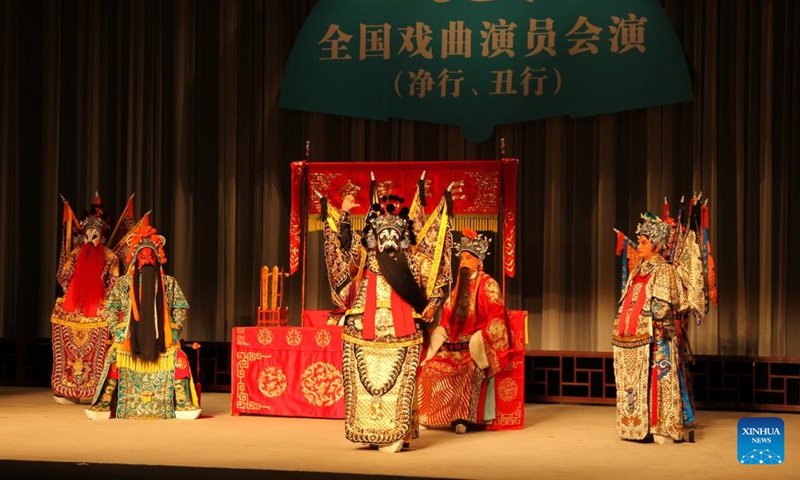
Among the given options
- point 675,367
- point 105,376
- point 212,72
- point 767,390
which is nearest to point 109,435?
point 105,376

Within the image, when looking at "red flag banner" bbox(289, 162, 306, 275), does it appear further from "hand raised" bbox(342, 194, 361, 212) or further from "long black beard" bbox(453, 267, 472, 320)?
"long black beard" bbox(453, 267, 472, 320)

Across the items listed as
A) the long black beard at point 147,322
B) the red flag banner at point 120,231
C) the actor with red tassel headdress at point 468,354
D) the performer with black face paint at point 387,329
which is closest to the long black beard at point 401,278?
the performer with black face paint at point 387,329

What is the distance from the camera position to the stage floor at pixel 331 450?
582 cm

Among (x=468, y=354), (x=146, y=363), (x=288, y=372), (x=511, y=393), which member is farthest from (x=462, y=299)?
(x=146, y=363)

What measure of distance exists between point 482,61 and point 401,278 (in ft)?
9.87

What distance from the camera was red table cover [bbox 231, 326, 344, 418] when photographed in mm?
7840

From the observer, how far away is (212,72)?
977 centimetres

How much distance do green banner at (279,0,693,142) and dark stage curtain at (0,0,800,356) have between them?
21 cm

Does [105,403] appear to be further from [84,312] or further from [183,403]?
[84,312]

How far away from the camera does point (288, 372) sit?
7.90 m

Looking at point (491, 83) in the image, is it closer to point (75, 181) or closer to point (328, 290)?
point (328, 290)

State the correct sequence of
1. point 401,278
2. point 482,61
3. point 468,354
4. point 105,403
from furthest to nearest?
point 482,61 → point 105,403 → point 468,354 → point 401,278

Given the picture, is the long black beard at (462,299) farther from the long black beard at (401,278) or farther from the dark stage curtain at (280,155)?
the dark stage curtain at (280,155)

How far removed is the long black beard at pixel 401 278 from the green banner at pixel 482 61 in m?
2.77
